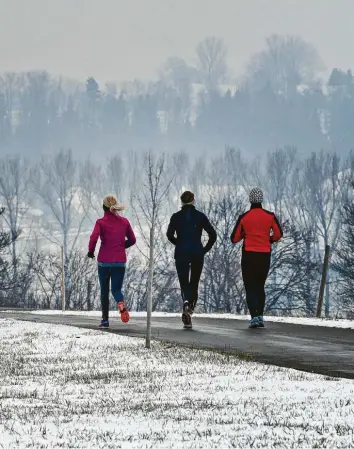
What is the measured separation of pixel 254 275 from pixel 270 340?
8.12 ft

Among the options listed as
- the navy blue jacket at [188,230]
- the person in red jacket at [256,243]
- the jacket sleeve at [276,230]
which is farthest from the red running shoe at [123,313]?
the jacket sleeve at [276,230]

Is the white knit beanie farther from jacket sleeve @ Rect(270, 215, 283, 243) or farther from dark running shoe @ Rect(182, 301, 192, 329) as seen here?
dark running shoe @ Rect(182, 301, 192, 329)

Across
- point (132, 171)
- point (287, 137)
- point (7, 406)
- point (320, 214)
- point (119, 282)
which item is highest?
point (287, 137)

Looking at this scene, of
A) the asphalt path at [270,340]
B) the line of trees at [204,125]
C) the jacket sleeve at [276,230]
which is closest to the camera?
the asphalt path at [270,340]

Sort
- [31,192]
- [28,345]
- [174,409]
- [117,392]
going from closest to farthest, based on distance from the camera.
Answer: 1. [174,409]
2. [117,392]
3. [28,345]
4. [31,192]

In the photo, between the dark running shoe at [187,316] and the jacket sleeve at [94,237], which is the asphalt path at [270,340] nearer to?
the dark running shoe at [187,316]

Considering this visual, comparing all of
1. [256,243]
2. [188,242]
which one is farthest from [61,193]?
[256,243]

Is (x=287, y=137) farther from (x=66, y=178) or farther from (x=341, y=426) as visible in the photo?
(x=341, y=426)

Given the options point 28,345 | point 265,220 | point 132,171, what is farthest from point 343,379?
point 132,171

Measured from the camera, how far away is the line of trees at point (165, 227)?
204 ft

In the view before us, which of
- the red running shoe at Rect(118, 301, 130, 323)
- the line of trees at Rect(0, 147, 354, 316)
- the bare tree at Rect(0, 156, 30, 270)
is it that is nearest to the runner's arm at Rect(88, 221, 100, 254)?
the red running shoe at Rect(118, 301, 130, 323)

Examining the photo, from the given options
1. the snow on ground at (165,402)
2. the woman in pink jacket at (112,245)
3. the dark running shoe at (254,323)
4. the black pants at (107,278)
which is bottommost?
the snow on ground at (165,402)

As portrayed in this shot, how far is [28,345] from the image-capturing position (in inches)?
522

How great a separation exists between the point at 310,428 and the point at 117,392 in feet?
7.58
